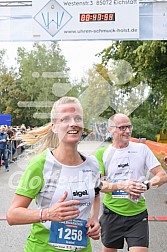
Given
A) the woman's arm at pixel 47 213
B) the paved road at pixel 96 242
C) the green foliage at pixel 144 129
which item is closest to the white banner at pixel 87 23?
the paved road at pixel 96 242

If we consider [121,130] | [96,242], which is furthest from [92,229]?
[96,242]

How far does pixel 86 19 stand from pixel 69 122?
5.41 m

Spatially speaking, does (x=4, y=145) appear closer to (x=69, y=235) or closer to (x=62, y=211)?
(x=69, y=235)

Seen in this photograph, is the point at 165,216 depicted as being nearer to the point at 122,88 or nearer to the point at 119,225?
the point at 119,225

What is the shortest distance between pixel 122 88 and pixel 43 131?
10.2 meters

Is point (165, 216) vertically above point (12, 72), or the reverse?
point (12, 72)

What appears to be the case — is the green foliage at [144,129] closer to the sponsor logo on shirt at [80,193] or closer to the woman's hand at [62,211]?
the sponsor logo on shirt at [80,193]

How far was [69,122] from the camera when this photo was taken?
196cm

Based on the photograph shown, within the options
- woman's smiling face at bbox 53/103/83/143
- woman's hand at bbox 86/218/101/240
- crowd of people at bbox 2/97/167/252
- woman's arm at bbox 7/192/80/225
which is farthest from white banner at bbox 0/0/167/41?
woman's arm at bbox 7/192/80/225

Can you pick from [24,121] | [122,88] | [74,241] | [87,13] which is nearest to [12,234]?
[74,241]

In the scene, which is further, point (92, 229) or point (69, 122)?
point (92, 229)

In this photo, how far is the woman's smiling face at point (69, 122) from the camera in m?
1.95

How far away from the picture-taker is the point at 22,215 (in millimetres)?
1812

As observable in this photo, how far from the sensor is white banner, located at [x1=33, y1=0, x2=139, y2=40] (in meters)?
6.92
